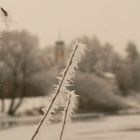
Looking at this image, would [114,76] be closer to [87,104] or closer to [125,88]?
[125,88]

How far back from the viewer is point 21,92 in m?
20.3

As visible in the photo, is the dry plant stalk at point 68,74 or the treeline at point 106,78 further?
the treeline at point 106,78

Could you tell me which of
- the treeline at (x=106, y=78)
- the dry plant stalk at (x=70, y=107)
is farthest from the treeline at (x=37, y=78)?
the dry plant stalk at (x=70, y=107)

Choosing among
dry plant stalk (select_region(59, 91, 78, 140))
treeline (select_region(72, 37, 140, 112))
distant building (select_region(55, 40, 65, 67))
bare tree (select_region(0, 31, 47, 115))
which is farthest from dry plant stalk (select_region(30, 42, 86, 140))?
distant building (select_region(55, 40, 65, 67))

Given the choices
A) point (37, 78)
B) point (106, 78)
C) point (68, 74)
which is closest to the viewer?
point (68, 74)

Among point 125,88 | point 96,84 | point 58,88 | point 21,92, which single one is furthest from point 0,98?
point 58,88

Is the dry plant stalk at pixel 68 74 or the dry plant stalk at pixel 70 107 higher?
the dry plant stalk at pixel 68 74

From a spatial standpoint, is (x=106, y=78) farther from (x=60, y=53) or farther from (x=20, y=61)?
(x=20, y=61)

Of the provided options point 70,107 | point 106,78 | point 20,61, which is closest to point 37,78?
point 20,61

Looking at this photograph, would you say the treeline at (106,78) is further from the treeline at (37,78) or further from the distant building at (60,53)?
the distant building at (60,53)

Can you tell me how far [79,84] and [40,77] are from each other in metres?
1.55

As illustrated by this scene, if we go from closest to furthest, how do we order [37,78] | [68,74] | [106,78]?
[68,74]
[37,78]
[106,78]

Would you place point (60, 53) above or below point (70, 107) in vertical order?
above

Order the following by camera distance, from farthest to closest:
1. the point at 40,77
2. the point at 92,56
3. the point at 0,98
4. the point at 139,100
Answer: the point at 92,56 < the point at 139,100 < the point at 40,77 < the point at 0,98
